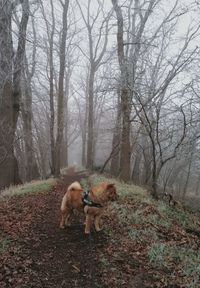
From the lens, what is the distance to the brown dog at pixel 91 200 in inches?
302

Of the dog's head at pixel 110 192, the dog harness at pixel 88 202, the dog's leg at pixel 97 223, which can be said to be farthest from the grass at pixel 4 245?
the dog's head at pixel 110 192

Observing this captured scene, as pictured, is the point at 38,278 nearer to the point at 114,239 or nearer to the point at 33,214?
the point at 114,239

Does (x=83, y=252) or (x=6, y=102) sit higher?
(x=6, y=102)

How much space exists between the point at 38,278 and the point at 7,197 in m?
6.75

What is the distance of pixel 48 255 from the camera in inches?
260

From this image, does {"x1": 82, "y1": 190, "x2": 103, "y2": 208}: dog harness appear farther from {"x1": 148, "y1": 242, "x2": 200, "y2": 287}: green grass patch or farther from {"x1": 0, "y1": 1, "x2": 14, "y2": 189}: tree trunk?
{"x1": 0, "y1": 1, "x2": 14, "y2": 189}: tree trunk

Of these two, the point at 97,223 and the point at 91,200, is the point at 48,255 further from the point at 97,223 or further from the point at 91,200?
the point at 97,223

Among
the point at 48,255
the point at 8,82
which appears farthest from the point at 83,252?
the point at 8,82

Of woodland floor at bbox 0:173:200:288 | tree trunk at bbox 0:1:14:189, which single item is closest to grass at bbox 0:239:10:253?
woodland floor at bbox 0:173:200:288

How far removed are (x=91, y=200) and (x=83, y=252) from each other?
1266 mm

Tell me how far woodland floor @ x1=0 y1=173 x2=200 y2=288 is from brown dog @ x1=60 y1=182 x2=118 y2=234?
0.44 meters

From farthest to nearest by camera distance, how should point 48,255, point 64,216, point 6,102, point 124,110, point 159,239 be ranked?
point 124,110, point 6,102, point 64,216, point 159,239, point 48,255

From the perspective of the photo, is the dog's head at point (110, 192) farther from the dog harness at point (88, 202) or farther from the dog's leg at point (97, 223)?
the dog's leg at point (97, 223)

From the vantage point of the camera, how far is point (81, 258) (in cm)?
650
